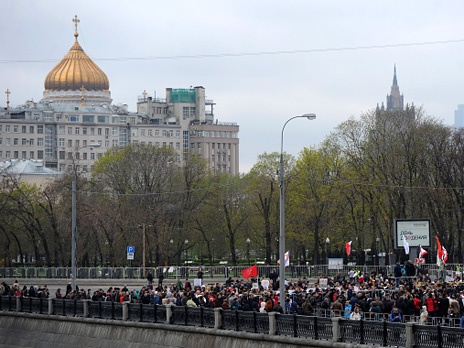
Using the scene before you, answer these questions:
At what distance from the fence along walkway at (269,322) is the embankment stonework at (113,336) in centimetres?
31

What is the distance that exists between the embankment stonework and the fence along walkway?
311mm

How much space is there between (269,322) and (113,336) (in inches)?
399

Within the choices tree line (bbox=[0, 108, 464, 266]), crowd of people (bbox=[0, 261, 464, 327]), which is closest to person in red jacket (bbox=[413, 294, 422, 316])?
crowd of people (bbox=[0, 261, 464, 327])

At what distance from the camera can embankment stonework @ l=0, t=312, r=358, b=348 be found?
36.7 meters

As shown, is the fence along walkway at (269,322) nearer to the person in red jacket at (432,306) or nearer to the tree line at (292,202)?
the person in red jacket at (432,306)

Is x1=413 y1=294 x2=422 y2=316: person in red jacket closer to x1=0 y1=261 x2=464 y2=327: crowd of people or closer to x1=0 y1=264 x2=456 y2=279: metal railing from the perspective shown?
x1=0 y1=261 x2=464 y2=327: crowd of people

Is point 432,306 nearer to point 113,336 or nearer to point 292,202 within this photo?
point 113,336

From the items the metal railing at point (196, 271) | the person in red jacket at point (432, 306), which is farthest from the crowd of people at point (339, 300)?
the metal railing at point (196, 271)

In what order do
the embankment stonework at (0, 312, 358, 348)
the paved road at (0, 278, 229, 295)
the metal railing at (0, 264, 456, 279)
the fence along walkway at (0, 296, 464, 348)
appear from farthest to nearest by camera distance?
the paved road at (0, 278, 229, 295) < the metal railing at (0, 264, 456, 279) < the embankment stonework at (0, 312, 358, 348) < the fence along walkway at (0, 296, 464, 348)

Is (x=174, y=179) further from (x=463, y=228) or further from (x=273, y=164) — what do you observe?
(x=463, y=228)

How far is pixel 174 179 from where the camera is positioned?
347 feet

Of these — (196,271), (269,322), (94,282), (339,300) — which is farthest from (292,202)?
(269,322)

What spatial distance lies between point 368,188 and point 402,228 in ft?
67.8

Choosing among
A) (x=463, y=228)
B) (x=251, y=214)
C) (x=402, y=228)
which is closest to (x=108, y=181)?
(x=251, y=214)
